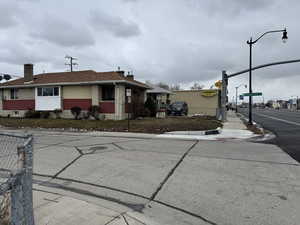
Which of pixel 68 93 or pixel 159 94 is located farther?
pixel 159 94

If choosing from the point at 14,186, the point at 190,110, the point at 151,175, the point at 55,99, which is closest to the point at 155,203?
the point at 151,175

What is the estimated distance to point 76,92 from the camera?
23.9 meters

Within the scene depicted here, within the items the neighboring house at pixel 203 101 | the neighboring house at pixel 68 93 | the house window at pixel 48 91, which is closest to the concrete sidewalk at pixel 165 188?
the neighboring house at pixel 68 93

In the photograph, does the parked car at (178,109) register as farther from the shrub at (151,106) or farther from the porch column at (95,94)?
the porch column at (95,94)

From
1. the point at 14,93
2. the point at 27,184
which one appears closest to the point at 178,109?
the point at 14,93

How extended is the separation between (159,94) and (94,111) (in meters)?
17.6

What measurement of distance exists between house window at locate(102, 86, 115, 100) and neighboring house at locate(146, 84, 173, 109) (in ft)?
38.0

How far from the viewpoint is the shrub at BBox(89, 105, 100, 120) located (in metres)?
22.7

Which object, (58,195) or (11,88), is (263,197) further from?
(11,88)

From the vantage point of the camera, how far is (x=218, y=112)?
94.7 feet

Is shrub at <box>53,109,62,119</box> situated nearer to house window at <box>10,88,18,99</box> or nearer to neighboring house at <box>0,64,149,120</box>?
neighboring house at <box>0,64,149,120</box>

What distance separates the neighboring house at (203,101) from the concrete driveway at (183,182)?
29242mm

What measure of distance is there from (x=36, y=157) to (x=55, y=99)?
1764cm

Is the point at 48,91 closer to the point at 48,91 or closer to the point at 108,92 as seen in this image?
the point at 48,91
